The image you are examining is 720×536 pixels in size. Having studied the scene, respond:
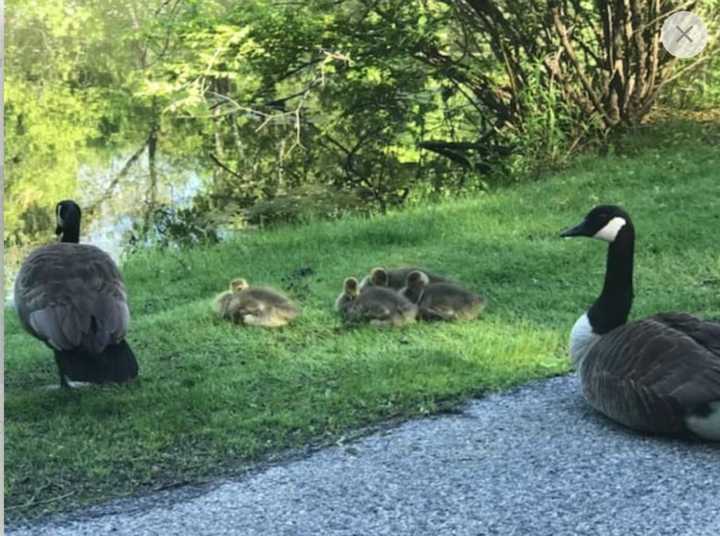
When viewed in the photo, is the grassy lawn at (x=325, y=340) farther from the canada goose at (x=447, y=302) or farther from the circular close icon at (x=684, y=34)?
the circular close icon at (x=684, y=34)

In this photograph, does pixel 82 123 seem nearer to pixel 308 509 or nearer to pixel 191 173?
pixel 191 173

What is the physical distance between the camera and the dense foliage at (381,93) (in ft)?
40.1

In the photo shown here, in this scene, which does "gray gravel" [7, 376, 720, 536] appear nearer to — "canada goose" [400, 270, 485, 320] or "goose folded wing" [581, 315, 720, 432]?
"goose folded wing" [581, 315, 720, 432]

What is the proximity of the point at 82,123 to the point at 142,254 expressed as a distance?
35.0 feet

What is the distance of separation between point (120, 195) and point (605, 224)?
12.5 metres

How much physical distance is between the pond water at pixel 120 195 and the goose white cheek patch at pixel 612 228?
23.8 feet

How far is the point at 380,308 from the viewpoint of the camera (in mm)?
6184

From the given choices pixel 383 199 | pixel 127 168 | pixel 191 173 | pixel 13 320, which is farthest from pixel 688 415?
pixel 127 168

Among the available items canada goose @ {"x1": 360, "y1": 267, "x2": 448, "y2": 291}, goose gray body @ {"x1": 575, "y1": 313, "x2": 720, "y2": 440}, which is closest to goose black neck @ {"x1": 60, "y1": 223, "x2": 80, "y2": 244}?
canada goose @ {"x1": 360, "y1": 267, "x2": 448, "y2": 291}

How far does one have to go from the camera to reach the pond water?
43.2 ft

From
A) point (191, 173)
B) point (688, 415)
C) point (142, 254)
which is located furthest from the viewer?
point (191, 173)

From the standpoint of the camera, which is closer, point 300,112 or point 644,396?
point 644,396

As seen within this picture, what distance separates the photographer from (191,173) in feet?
57.3

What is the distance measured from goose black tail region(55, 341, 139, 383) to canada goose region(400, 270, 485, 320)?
2.11 metres
